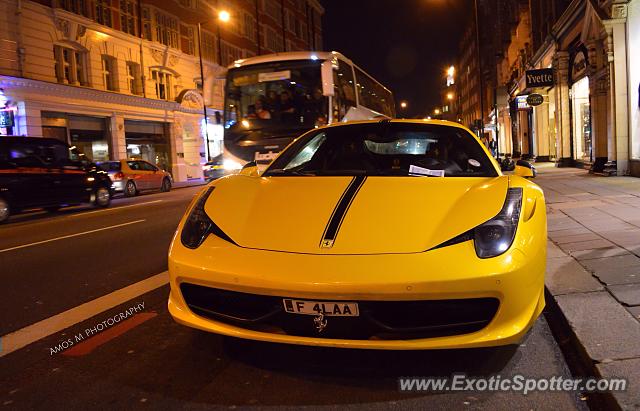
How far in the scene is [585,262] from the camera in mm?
5062

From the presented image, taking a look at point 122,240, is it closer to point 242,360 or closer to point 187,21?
point 242,360

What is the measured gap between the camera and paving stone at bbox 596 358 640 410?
240 centimetres

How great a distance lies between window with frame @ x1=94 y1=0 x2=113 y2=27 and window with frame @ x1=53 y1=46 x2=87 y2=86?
2363mm

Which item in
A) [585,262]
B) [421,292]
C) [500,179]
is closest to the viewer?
[421,292]

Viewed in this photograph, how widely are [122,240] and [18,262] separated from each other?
1688 mm

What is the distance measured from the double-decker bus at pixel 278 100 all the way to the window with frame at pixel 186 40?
23.9m

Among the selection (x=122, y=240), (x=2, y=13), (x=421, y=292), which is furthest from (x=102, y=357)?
(x=2, y=13)

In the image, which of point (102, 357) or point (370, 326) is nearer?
point (370, 326)

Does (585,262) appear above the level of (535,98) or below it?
below

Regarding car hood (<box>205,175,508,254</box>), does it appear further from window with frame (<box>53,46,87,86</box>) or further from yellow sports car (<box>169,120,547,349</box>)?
window with frame (<box>53,46,87,86</box>)

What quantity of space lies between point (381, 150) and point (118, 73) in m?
27.4

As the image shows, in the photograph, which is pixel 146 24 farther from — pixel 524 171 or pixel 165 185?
pixel 524 171

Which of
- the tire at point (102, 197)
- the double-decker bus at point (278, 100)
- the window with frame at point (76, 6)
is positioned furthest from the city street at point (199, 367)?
the window with frame at point (76, 6)

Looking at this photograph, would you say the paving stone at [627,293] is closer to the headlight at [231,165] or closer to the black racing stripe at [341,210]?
the black racing stripe at [341,210]
